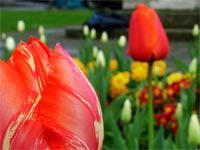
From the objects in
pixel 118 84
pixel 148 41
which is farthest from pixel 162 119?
pixel 148 41

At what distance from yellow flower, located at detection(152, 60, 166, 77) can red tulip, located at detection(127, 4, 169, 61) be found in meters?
2.44

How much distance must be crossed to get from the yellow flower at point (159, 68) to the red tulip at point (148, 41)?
2.44 meters

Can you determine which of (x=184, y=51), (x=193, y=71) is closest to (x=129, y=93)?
(x=193, y=71)

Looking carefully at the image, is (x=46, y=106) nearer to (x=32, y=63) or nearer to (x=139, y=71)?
(x=32, y=63)

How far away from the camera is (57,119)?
0.78 meters

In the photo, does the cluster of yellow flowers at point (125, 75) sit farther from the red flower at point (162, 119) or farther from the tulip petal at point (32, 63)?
the tulip petal at point (32, 63)

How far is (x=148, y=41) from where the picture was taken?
2264mm

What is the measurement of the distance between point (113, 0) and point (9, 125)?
2386 cm

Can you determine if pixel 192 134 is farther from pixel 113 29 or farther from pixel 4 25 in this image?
pixel 4 25

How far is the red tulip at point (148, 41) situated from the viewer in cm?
226

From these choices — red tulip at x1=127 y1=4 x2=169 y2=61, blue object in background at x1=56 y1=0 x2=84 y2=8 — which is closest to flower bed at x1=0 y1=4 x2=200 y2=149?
red tulip at x1=127 y1=4 x2=169 y2=61

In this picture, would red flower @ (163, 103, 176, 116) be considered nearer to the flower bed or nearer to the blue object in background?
the flower bed

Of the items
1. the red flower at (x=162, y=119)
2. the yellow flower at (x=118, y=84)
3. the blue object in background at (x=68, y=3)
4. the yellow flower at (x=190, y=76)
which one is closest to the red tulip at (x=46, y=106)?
the red flower at (x=162, y=119)

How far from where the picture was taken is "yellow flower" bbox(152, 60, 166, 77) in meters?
4.82
